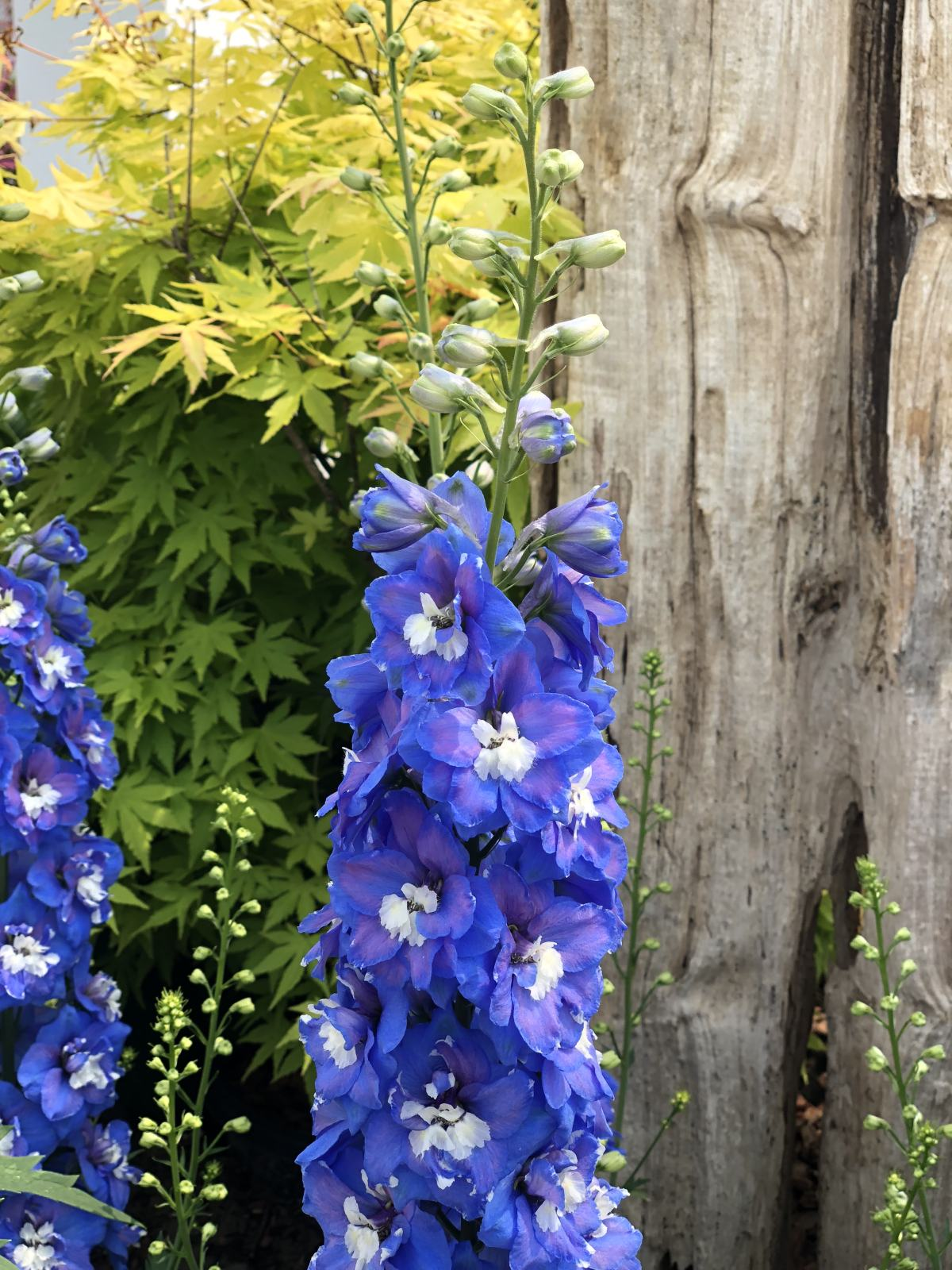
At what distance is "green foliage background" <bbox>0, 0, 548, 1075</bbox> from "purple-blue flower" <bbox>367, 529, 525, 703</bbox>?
1339mm

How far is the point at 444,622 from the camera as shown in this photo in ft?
3.84

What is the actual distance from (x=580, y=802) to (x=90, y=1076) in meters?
1.12

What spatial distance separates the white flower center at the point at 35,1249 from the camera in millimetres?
1906

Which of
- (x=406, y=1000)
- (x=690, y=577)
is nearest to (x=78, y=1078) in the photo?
(x=406, y=1000)

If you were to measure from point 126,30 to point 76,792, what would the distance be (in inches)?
75.5

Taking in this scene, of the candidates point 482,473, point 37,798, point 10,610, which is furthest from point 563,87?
point 37,798

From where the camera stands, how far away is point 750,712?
92.5 inches

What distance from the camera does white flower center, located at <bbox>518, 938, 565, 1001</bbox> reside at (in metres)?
1.18

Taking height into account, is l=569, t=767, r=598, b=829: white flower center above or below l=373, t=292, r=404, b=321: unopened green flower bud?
below

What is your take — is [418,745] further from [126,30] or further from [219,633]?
[126,30]

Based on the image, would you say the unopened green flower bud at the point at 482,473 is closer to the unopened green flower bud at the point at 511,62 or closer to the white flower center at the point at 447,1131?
the unopened green flower bud at the point at 511,62

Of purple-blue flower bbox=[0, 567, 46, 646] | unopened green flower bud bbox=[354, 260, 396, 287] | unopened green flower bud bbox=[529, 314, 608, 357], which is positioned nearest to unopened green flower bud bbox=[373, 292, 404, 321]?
unopened green flower bud bbox=[354, 260, 396, 287]

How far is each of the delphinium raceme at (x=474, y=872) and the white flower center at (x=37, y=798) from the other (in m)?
0.77

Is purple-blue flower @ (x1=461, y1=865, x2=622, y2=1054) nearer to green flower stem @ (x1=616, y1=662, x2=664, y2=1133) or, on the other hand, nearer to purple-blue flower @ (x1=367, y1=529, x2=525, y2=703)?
purple-blue flower @ (x1=367, y1=529, x2=525, y2=703)
